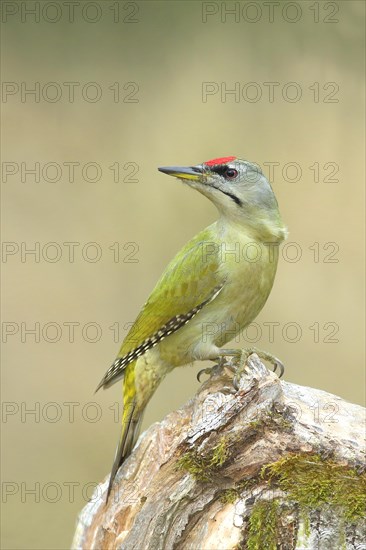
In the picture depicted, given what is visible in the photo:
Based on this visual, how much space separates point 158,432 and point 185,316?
26.3 inches

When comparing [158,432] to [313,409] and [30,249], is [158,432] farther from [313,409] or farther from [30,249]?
[30,249]

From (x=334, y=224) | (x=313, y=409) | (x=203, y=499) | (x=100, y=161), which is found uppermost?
(x=100, y=161)

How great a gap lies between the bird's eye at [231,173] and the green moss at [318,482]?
1.46 m

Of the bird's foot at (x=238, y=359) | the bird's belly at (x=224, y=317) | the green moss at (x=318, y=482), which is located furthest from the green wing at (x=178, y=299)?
the green moss at (x=318, y=482)

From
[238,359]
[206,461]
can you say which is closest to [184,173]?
[238,359]

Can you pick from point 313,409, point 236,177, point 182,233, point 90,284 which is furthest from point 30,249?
point 313,409

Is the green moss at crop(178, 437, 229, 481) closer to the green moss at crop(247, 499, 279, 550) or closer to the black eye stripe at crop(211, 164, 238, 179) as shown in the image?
the green moss at crop(247, 499, 279, 550)

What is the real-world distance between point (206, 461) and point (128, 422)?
902mm

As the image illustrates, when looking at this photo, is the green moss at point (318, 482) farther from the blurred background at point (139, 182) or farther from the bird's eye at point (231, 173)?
the blurred background at point (139, 182)

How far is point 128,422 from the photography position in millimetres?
4500

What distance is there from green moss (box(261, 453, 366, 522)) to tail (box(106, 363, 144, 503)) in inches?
37.6

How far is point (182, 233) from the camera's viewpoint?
634 centimetres

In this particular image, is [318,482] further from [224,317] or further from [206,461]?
[224,317]

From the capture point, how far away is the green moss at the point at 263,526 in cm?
344
